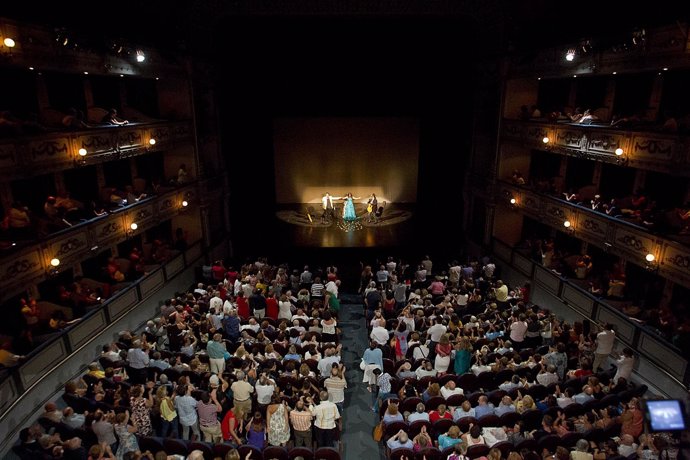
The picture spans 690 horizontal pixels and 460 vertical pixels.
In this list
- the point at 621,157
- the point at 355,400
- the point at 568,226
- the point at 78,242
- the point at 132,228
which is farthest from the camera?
the point at 568,226

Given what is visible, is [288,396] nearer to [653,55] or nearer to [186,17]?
[653,55]

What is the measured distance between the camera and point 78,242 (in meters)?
11.5

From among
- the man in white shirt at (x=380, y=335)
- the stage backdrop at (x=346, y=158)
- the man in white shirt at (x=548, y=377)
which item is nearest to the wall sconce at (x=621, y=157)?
the man in white shirt at (x=548, y=377)

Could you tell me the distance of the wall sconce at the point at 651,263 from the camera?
11.0 m

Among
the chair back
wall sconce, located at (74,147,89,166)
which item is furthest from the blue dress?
the chair back

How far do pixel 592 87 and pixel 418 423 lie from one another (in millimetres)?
12766

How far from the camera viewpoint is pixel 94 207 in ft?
41.5

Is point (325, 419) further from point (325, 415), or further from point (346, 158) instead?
point (346, 158)

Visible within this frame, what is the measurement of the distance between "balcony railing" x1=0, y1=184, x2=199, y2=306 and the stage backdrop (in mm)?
7970

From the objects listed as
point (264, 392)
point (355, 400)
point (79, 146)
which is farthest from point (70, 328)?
point (355, 400)

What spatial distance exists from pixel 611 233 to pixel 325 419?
8857 mm

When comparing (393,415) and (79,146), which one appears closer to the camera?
(393,415)

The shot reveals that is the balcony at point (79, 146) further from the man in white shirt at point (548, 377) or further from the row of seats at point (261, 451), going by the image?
the man in white shirt at point (548, 377)

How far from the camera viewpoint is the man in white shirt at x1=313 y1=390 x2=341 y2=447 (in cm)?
809
